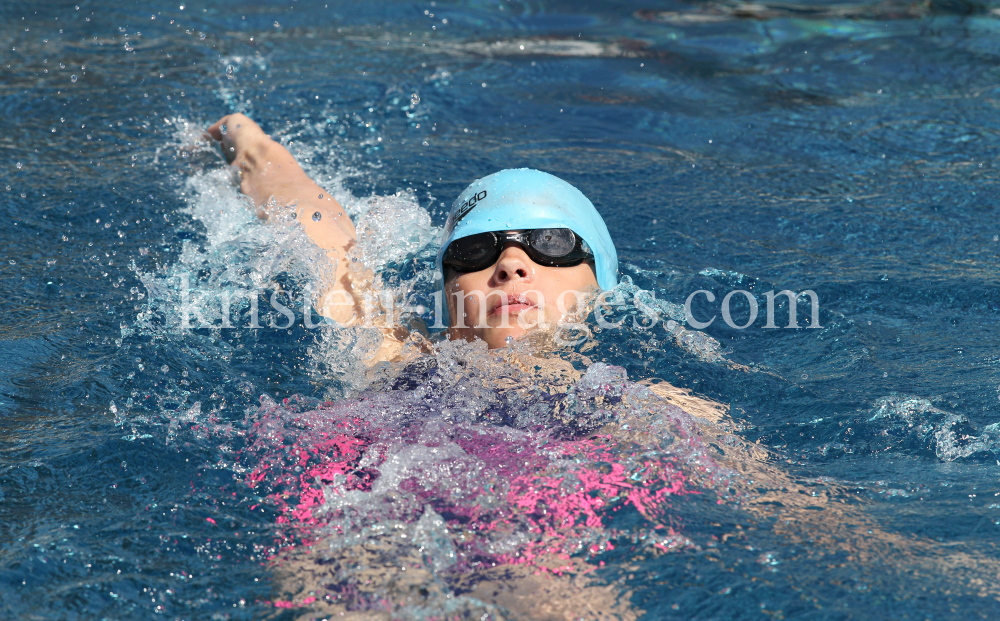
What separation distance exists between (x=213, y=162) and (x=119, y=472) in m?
2.75

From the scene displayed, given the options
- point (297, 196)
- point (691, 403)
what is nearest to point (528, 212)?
point (691, 403)

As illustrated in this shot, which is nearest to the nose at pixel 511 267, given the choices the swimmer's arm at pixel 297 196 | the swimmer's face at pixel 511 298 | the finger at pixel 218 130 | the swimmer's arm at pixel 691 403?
the swimmer's face at pixel 511 298

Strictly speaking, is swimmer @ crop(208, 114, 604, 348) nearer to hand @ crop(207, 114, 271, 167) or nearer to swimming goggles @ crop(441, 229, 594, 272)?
swimming goggles @ crop(441, 229, 594, 272)

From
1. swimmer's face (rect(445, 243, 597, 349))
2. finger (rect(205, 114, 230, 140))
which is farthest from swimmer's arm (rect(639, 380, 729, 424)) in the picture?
finger (rect(205, 114, 230, 140))

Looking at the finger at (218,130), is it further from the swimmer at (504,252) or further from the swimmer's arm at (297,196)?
the swimmer at (504,252)

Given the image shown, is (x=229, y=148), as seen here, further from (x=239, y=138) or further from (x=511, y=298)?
(x=511, y=298)

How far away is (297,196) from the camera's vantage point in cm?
421

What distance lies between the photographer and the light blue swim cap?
11.7 feet

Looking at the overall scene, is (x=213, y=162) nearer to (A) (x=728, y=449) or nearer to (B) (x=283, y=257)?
(B) (x=283, y=257)

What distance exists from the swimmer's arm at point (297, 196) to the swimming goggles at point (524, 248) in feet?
2.01

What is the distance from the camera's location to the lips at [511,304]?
3.26 meters

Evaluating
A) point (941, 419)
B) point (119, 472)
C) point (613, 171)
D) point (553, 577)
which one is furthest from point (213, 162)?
point (941, 419)

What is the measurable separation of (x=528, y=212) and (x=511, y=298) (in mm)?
478

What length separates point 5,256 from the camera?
429 cm
